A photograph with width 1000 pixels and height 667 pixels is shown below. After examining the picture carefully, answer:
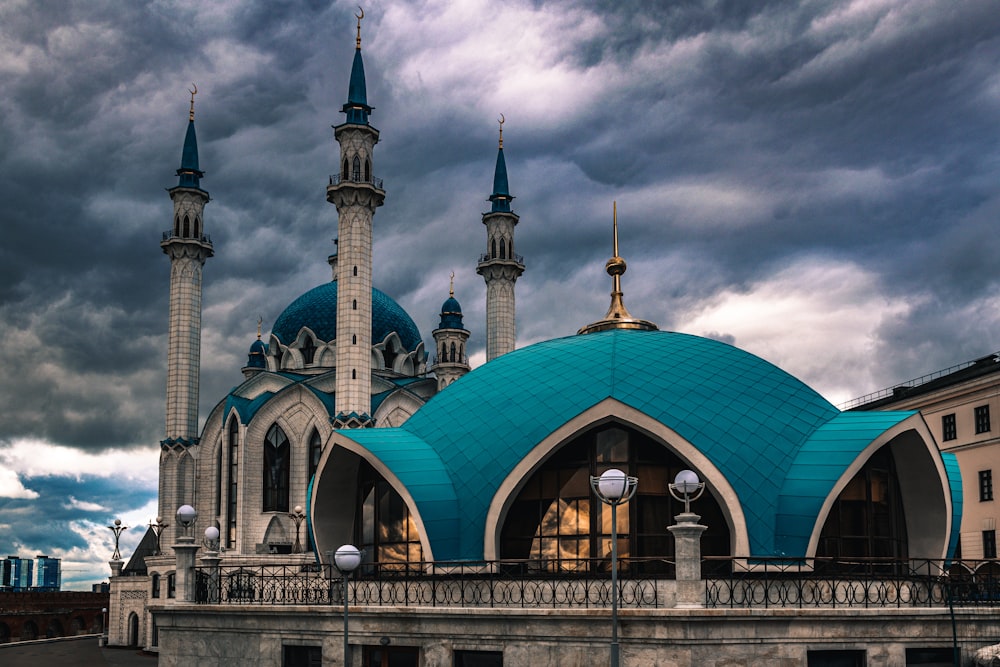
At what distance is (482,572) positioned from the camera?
23.7 metres

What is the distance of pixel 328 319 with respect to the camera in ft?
217

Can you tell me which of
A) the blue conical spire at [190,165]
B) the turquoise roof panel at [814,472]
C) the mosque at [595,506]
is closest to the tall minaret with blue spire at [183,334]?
the blue conical spire at [190,165]

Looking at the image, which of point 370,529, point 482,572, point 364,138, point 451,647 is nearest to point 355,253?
point 364,138

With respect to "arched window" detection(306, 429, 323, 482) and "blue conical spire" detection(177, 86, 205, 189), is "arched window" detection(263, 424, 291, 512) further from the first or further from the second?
"blue conical spire" detection(177, 86, 205, 189)

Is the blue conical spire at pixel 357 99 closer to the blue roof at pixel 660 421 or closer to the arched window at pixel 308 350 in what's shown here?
the arched window at pixel 308 350

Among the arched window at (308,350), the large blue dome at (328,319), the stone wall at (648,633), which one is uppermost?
the large blue dome at (328,319)

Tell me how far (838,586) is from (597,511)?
17.6 feet

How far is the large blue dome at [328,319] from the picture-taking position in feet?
216


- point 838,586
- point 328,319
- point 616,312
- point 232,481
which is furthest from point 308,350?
point 838,586

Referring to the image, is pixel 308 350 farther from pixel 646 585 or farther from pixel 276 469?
pixel 646 585

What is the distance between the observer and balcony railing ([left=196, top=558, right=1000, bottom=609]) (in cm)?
1998

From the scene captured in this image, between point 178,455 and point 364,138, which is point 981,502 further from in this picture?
point 178,455

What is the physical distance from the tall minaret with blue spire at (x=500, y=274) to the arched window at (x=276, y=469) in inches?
615

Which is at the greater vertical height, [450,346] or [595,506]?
[450,346]
